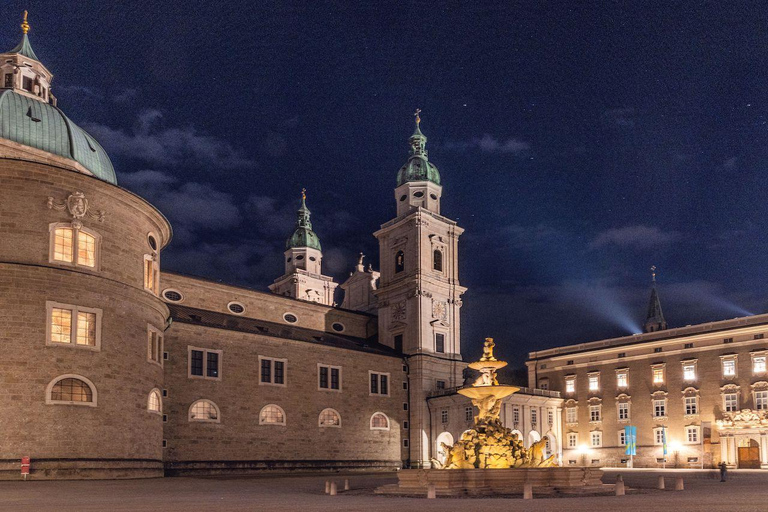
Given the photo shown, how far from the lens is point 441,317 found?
67.3 meters

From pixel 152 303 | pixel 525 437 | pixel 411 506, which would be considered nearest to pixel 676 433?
pixel 525 437

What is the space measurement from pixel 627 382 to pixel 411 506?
1998 inches

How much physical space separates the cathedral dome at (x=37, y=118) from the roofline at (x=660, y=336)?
4314cm

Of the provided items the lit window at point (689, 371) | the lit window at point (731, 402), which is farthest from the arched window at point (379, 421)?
the lit window at point (731, 402)

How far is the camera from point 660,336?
6369 cm

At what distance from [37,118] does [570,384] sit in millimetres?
48922

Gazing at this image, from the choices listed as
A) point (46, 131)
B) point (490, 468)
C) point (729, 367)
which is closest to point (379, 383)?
point (729, 367)

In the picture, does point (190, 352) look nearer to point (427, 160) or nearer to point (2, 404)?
point (2, 404)

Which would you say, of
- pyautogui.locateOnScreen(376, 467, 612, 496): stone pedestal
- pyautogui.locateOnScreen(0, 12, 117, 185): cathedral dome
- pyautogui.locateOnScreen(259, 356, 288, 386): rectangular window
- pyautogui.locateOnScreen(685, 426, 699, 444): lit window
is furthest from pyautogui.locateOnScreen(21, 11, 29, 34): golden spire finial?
pyautogui.locateOnScreen(685, 426, 699, 444): lit window

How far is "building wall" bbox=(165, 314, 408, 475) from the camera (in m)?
45.3

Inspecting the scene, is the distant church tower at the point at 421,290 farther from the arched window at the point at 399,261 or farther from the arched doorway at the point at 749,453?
the arched doorway at the point at 749,453

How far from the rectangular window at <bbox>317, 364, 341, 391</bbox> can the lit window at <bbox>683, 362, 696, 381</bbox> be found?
1107 inches

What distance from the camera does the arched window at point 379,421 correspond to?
192 ft

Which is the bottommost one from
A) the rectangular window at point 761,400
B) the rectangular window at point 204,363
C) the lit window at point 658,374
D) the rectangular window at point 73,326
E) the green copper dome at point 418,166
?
the rectangular window at point 761,400
